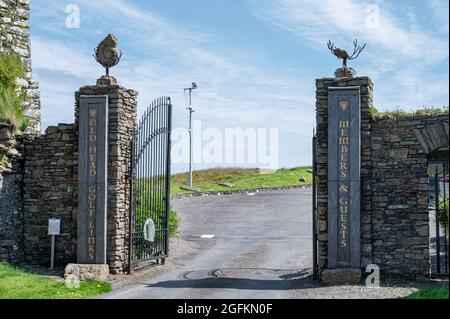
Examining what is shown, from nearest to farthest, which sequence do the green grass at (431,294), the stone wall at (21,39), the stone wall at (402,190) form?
the green grass at (431,294) < the stone wall at (402,190) < the stone wall at (21,39)

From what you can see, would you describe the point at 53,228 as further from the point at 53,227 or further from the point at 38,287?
the point at 38,287

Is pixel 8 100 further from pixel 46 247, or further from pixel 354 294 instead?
pixel 354 294

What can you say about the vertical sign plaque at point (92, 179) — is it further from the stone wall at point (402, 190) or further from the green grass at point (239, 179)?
the green grass at point (239, 179)

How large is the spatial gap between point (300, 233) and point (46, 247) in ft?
30.5

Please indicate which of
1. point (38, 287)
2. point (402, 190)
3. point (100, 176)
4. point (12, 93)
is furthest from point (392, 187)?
point (12, 93)

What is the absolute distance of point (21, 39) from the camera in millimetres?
17875

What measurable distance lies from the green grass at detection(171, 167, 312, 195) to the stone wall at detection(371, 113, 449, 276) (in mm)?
18622

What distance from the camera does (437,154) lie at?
13.4 meters

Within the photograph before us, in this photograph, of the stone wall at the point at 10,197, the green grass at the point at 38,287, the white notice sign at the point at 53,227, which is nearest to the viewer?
the green grass at the point at 38,287

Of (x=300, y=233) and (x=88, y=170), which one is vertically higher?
(x=88, y=170)

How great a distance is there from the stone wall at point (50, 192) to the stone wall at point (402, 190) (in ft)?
22.3

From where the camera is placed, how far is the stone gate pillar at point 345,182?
12.7 meters

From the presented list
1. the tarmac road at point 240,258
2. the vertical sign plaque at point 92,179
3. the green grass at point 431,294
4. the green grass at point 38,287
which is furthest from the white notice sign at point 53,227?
the green grass at point 431,294
